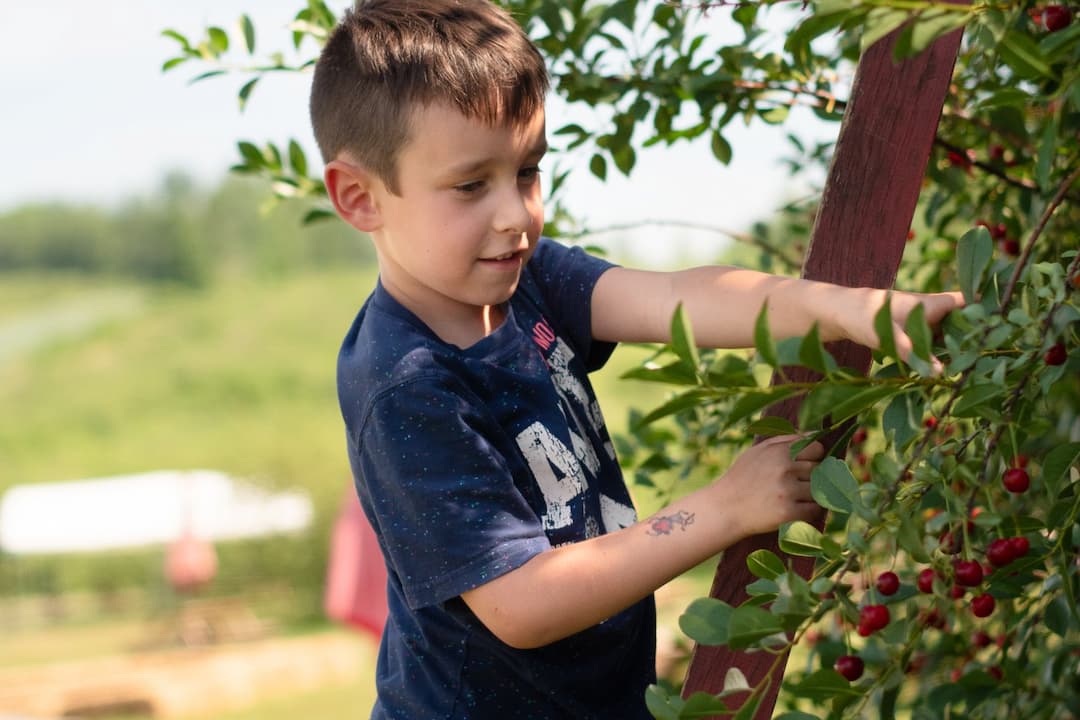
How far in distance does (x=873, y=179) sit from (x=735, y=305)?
17 centimetres

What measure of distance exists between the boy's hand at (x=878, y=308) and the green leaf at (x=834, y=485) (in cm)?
10

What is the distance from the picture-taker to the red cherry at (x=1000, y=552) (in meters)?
0.91

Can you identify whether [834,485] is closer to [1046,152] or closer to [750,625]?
[750,625]

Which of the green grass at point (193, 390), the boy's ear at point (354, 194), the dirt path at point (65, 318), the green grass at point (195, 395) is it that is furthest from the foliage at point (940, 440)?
the dirt path at point (65, 318)

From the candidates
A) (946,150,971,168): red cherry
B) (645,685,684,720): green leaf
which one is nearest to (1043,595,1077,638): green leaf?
(645,685,684,720): green leaf

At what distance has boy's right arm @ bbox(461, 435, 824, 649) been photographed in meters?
1.00

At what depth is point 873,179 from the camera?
1059 millimetres

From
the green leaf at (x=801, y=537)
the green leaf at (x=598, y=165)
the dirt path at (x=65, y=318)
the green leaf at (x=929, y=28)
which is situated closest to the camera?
the green leaf at (x=929, y=28)

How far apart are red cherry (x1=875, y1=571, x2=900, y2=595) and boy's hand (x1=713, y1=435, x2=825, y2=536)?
0.09 meters

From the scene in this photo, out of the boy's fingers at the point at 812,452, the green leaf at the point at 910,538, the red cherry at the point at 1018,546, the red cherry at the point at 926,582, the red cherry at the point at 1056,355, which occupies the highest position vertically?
the red cherry at the point at 1056,355

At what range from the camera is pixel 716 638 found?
857mm

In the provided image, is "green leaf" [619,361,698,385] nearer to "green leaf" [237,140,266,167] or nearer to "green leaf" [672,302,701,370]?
"green leaf" [672,302,701,370]

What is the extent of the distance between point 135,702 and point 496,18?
954cm

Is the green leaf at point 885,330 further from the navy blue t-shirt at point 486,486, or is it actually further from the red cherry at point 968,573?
the navy blue t-shirt at point 486,486
